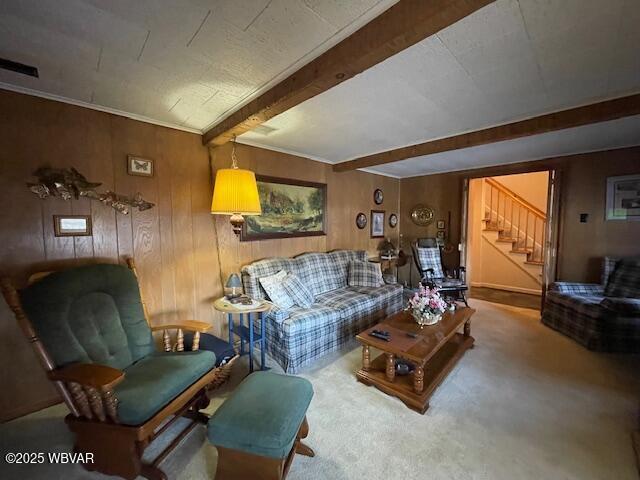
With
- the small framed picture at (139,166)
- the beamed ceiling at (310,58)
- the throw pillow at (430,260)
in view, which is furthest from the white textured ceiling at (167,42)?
the throw pillow at (430,260)

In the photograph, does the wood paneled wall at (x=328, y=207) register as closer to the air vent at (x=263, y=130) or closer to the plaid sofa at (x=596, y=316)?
the air vent at (x=263, y=130)

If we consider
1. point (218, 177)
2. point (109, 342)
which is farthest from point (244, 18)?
point (109, 342)

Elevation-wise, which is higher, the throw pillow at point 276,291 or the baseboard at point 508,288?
the throw pillow at point 276,291

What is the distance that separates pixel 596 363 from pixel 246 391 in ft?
10.9

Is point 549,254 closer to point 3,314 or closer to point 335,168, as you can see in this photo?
point 335,168

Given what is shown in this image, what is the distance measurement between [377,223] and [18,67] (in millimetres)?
4628

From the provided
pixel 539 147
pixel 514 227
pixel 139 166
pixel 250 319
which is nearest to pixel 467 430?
pixel 250 319

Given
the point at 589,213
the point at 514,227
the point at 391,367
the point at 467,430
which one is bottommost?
the point at 467,430

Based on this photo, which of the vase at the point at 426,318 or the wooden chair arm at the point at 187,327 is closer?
the wooden chair arm at the point at 187,327

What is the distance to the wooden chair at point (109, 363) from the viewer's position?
1.31 metres

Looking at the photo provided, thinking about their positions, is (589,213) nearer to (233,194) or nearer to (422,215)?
(422,215)

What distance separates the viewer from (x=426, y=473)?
4.65 feet

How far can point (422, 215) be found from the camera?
5.25m

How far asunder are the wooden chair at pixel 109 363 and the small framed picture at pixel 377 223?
12.0ft
